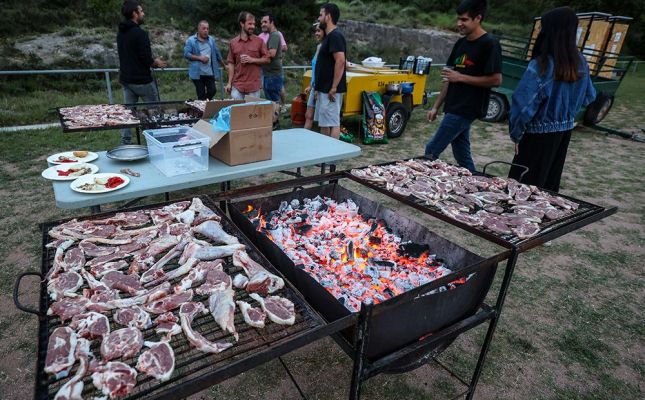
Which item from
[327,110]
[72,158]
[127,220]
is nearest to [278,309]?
[127,220]

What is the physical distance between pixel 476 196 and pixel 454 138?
186 cm

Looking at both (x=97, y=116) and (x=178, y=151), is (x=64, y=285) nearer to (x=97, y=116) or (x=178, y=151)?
(x=178, y=151)

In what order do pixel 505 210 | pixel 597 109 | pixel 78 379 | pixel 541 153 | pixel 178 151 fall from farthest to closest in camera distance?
pixel 597 109, pixel 541 153, pixel 178 151, pixel 505 210, pixel 78 379

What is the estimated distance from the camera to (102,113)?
15.1ft

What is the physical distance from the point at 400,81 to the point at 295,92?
16.2 feet

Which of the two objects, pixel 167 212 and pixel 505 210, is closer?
pixel 167 212

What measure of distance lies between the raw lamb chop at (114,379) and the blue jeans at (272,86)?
7.33 meters

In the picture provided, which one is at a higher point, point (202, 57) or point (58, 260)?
point (202, 57)

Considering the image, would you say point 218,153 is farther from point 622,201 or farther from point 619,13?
point 619,13

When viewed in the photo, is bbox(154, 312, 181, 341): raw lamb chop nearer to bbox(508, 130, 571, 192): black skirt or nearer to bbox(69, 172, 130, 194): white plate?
bbox(69, 172, 130, 194): white plate

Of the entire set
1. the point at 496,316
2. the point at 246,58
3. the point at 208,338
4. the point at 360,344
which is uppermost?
the point at 246,58

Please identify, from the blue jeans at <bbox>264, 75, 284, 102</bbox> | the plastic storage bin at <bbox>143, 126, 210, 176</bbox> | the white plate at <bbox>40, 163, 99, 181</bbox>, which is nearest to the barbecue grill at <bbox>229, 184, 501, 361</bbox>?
the plastic storage bin at <bbox>143, 126, 210, 176</bbox>

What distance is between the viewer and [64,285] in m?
1.60

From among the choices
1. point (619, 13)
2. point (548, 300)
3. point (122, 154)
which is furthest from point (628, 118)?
point (619, 13)
